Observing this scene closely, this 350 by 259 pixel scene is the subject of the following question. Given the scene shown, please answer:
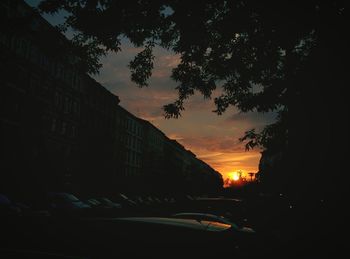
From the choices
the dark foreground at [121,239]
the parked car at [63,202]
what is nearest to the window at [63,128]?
the parked car at [63,202]

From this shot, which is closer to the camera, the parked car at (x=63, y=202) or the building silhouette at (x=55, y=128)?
the parked car at (x=63, y=202)

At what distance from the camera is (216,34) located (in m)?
9.01

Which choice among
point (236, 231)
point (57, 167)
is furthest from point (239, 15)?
point (57, 167)

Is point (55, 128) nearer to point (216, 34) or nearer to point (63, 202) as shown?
point (63, 202)

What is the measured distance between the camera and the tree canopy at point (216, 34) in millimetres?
6363

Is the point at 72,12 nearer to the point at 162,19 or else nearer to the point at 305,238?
the point at 162,19

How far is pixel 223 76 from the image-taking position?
1011 centimetres

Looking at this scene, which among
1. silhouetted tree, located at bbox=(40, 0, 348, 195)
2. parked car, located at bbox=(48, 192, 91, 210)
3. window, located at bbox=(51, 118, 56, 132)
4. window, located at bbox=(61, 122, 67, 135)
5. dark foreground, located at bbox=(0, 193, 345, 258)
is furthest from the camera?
window, located at bbox=(61, 122, 67, 135)

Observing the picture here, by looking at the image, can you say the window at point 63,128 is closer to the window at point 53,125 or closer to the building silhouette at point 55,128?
the building silhouette at point 55,128

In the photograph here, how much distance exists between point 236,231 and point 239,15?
3.53 meters

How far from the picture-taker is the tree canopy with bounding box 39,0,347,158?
6.36m

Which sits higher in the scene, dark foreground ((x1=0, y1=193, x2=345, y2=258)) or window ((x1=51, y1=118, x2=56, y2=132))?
window ((x1=51, y1=118, x2=56, y2=132))

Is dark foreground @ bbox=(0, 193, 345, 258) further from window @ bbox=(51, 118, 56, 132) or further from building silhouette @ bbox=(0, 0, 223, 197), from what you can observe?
window @ bbox=(51, 118, 56, 132)

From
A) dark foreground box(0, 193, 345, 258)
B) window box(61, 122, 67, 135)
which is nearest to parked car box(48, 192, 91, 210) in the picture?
dark foreground box(0, 193, 345, 258)
